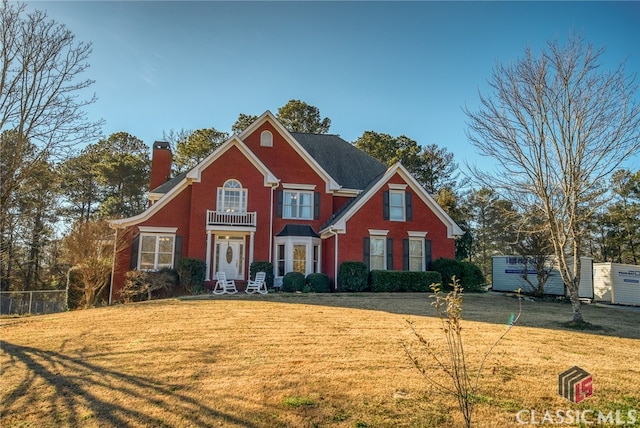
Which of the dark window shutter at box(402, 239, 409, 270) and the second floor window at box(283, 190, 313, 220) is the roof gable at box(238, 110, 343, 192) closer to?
the second floor window at box(283, 190, 313, 220)

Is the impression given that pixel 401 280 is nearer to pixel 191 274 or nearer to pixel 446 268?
pixel 446 268

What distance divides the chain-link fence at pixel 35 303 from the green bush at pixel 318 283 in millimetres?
12125

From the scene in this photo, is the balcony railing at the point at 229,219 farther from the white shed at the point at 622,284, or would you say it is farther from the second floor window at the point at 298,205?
the white shed at the point at 622,284

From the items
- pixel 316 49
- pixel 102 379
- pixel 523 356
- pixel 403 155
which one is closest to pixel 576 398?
pixel 523 356

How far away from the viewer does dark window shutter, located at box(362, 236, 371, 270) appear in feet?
66.0

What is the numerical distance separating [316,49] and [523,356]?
1138cm

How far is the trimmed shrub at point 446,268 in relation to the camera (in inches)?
793

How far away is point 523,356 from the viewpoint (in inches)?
294

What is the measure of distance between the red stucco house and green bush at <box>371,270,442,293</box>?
119 centimetres

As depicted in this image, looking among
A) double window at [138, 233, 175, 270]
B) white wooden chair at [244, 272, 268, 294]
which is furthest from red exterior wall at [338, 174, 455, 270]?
double window at [138, 233, 175, 270]

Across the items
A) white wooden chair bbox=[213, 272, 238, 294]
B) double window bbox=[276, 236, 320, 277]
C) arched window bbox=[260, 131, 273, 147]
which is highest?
arched window bbox=[260, 131, 273, 147]

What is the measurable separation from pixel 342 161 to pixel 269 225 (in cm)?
789

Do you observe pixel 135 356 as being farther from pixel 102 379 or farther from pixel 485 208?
pixel 485 208

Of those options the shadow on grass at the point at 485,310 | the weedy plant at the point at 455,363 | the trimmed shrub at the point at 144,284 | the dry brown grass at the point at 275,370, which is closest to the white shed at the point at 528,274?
the shadow on grass at the point at 485,310
